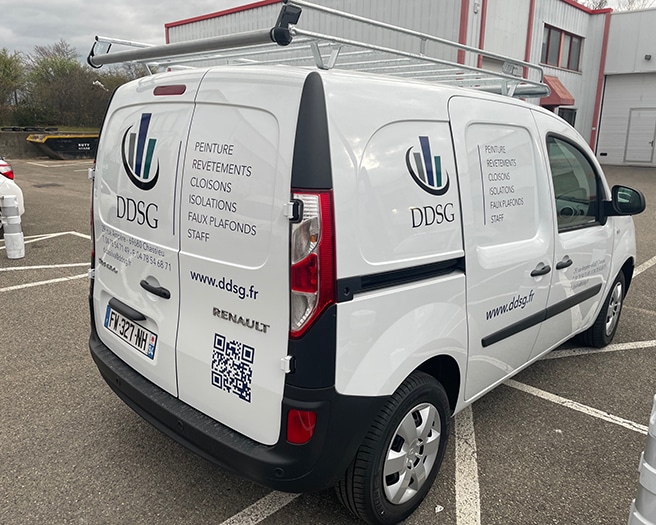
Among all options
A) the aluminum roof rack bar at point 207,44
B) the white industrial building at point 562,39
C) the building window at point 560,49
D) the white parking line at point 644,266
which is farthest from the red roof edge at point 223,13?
the aluminum roof rack bar at point 207,44

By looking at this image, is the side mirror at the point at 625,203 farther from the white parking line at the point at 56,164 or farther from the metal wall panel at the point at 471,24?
the white parking line at the point at 56,164

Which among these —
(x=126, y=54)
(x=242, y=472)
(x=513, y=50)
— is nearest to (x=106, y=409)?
(x=242, y=472)

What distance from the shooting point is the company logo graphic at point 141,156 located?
96.3 inches

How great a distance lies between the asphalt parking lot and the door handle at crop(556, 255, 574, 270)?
36.1 inches

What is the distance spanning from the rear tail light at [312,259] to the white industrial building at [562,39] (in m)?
14.9

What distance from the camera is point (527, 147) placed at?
118 inches

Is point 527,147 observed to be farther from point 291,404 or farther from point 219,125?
point 291,404

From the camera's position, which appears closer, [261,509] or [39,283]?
[261,509]

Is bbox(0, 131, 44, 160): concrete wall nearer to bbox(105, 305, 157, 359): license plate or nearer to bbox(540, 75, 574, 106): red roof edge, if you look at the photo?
bbox(540, 75, 574, 106): red roof edge

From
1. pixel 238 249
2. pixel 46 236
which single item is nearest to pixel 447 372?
pixel 238 249

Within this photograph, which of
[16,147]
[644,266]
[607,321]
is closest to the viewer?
[607,321]

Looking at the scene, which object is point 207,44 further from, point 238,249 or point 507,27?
point 507,27

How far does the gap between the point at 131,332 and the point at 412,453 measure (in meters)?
1.44

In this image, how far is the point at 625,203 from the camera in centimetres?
371
